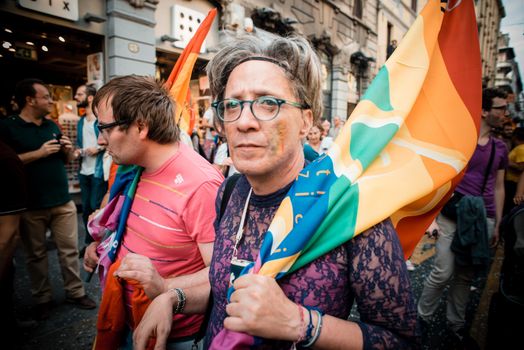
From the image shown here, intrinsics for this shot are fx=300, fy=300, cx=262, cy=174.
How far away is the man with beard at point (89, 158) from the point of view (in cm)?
466

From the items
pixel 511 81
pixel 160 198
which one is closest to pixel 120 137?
pixel 160 198

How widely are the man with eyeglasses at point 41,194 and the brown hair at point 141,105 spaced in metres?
1.85

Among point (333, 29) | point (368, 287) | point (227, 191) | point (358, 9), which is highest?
point (358, 9)

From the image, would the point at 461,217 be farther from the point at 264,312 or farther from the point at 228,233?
the point at 264,312

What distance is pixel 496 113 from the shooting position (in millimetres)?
2818

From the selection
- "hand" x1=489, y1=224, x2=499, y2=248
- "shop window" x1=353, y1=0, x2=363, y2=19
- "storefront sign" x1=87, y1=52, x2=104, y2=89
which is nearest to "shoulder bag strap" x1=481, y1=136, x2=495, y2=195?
"hand" x1=489, y1=224, x2=499, y2=248

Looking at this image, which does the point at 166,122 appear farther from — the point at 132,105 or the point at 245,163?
the point at 245,163

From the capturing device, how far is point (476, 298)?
3543mm

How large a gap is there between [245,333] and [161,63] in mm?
8327

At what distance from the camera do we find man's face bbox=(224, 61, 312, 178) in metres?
1.17

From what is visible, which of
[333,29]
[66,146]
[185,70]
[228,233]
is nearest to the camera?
[228,233]

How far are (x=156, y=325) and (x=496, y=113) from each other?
3300mm

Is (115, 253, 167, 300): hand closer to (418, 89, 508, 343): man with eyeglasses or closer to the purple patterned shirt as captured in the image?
the purple patterned shirt

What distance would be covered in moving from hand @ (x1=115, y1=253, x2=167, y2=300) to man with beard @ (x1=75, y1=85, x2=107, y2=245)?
3.75 meters
